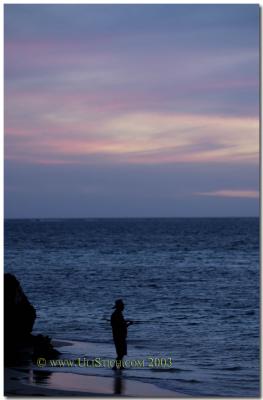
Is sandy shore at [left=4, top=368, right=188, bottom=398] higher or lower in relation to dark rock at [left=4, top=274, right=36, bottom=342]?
lower

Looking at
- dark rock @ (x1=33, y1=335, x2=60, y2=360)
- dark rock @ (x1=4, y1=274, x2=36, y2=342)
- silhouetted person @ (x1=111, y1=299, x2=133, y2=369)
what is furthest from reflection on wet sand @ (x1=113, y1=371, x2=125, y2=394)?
dark rock @ (x1=4, y1=274, x2=36, y2=342)

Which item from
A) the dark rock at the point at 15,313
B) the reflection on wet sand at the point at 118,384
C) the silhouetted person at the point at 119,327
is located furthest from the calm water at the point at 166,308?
the dark rock at the point at 15,313

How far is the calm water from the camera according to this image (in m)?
17.5

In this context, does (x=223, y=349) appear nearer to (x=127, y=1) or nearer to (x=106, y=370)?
(x=106, y=370)

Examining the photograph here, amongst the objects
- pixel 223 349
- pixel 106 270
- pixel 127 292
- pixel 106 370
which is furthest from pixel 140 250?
pixel 106 370

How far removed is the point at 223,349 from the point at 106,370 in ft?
28.1

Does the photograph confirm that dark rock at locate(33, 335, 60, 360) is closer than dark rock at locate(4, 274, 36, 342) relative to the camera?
Yes

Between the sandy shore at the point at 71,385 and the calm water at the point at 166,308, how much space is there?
631mm

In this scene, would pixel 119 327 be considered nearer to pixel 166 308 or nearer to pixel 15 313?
pixel 15 313

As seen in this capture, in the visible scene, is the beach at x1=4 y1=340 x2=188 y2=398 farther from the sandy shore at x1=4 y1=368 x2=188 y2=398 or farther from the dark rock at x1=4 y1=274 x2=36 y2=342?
the dark rock at x1=4 y1=274 x2=36 y2=342

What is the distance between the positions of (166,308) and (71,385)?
2244 centimetres

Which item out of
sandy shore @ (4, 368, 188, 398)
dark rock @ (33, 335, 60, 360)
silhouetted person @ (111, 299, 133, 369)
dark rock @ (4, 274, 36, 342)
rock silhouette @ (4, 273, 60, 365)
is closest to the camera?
sandy shore @ (4, 368, 188, 398)

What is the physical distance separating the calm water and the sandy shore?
63 centimetres

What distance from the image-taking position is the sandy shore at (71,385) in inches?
451
